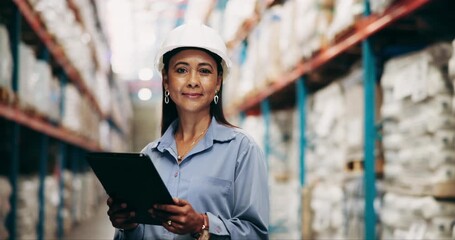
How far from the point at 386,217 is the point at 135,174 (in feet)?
6.68

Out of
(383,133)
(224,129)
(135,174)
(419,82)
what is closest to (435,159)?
(419,82)

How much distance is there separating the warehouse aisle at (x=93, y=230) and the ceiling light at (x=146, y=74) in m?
14.7

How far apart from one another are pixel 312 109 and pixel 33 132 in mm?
3257

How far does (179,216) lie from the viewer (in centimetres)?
178

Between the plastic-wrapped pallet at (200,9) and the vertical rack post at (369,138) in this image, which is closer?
the vertical rack post at (369,138)

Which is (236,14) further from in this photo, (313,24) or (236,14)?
(313,24)

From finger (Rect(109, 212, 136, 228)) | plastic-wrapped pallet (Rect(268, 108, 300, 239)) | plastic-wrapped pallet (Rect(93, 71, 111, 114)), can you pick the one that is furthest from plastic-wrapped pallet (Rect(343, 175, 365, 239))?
plastic-wrapped pallet (Rect(93, 71, 111, 114))

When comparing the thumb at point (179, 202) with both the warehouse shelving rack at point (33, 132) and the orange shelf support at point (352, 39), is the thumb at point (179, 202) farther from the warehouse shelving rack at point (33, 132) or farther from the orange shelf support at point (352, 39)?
the warehouse shelving rack at point (33, 132)

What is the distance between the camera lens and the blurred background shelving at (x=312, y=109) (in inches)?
119

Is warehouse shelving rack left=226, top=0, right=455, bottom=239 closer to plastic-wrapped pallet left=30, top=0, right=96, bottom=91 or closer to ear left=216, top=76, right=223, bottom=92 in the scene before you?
ear left=216, top=76, right=223, bottom=92

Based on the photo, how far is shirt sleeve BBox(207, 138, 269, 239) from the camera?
1906 mm

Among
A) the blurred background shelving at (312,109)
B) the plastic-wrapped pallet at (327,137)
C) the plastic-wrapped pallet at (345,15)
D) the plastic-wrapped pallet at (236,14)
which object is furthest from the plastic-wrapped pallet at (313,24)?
the plastic-wrapped pallet at (236,14)

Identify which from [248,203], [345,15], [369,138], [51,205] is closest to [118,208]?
[248,203]

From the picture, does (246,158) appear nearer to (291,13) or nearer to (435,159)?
(435,159)
